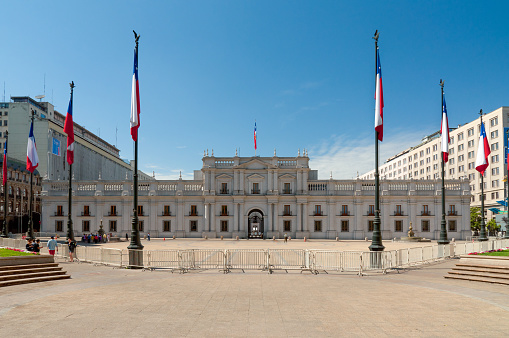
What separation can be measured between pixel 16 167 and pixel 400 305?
81.6m

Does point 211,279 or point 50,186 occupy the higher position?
point 50,186

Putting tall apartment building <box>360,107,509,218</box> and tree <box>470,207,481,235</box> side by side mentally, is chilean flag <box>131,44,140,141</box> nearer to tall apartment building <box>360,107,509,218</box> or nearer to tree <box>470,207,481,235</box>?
tall apartment building <box>360,107,509,218</box>

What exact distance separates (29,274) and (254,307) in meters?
11.7

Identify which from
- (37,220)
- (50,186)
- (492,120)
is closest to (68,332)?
(50,186)

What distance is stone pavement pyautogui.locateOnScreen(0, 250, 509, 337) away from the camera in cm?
1021

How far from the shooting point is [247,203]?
211 feet

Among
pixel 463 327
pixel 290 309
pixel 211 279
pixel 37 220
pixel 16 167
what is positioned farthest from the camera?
pixel 37 220

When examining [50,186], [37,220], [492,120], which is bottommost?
[37,220]

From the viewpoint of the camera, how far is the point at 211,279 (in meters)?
18.8

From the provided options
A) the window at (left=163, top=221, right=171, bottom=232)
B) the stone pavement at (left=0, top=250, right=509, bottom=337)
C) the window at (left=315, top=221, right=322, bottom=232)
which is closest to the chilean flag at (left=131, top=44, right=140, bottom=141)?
the stone pavement at (left=0, top=250, right=509, bottom=337)

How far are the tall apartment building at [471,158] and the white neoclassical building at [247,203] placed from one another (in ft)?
20.2

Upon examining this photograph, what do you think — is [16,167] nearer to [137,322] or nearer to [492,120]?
[137,322]

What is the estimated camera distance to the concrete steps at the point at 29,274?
1694cm

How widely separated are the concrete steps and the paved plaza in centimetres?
64
